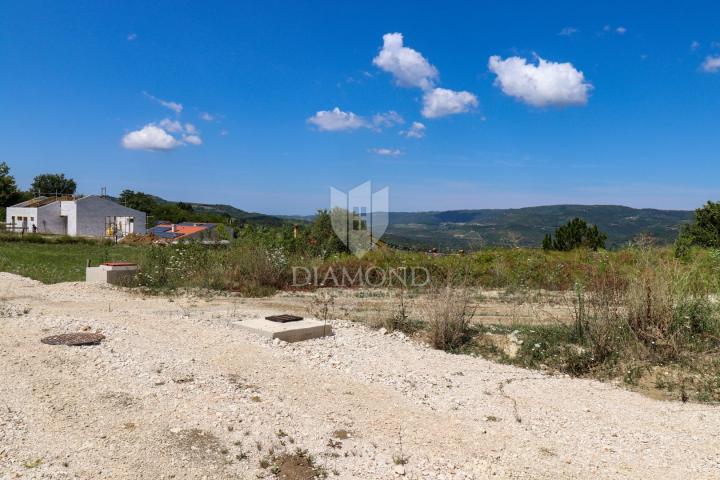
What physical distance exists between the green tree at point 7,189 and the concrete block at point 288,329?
5751 centimetres

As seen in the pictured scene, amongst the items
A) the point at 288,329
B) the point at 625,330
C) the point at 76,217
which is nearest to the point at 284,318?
the point at 288,329

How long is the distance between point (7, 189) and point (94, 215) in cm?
1630

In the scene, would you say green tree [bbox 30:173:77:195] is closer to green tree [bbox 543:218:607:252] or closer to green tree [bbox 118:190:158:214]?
green tree [bbox 118:190:158:214]

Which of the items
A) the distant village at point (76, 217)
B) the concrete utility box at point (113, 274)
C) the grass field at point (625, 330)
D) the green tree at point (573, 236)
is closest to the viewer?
the grass field at point (625, 330)

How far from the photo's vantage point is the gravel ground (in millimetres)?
3205

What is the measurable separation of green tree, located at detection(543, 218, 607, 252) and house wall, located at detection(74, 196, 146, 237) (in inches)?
1435

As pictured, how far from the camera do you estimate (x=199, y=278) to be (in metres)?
10.3

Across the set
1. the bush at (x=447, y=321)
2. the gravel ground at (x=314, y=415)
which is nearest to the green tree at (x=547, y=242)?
the bush at (x=447, y=321)

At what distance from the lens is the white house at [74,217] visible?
43406 mm

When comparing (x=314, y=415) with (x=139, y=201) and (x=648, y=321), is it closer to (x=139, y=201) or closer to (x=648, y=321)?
(x=648, y=321)

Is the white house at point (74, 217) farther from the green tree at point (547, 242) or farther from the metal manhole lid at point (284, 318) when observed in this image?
the metal manhole lid at point (284, 318)

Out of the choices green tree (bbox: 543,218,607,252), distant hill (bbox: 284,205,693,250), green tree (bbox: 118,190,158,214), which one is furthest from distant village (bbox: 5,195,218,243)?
green tree (bbox: 543,218,607,252)

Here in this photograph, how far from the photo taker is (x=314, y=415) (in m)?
3.96

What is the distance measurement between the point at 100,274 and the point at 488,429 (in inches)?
349
